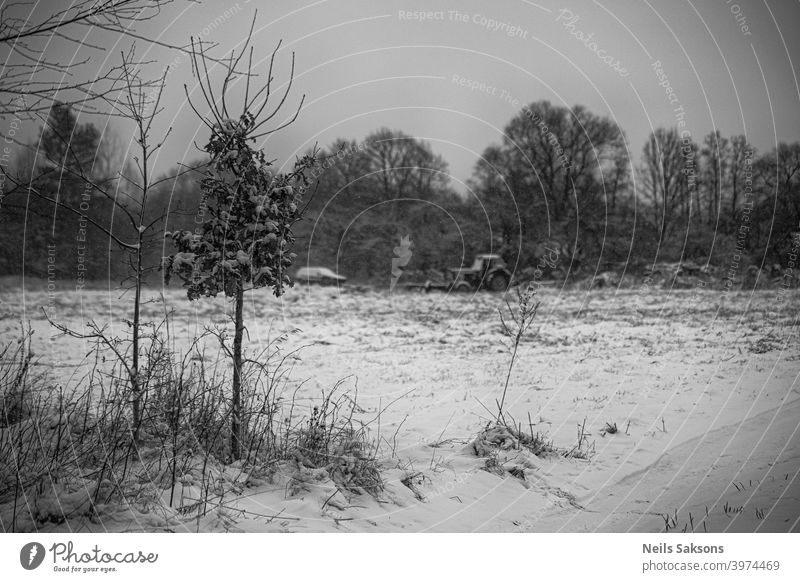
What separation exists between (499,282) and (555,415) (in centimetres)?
1442

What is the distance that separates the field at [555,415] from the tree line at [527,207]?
2.02 meters

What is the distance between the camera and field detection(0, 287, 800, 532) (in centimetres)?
410

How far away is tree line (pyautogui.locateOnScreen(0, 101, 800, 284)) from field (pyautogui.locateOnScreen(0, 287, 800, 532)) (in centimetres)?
202

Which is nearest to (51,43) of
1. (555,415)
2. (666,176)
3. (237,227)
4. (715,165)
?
(237,227)

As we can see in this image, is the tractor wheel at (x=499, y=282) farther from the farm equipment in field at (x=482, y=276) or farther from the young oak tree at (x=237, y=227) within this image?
the young oak tree at (x=237, y=227)

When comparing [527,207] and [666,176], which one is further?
[527,207]

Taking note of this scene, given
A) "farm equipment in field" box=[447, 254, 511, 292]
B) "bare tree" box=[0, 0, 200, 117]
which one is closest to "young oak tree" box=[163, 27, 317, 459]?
"bare tree" box=[0, 0, 200, 117]

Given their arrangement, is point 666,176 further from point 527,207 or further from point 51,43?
point 51,43

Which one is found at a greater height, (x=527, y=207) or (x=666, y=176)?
(x=666, y=176)

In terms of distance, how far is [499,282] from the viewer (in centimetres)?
2069

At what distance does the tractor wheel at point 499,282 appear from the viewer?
20531 mm

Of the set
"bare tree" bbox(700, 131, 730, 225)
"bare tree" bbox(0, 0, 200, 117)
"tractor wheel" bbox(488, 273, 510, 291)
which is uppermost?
"bare tree" bbox(700, 131, 730, 225)

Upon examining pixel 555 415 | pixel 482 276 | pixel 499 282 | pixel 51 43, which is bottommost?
pixel 555 415

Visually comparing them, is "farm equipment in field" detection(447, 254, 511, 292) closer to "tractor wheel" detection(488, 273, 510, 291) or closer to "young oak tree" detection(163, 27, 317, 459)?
"tractor wheel" detection(488, 273, 510, 291)
